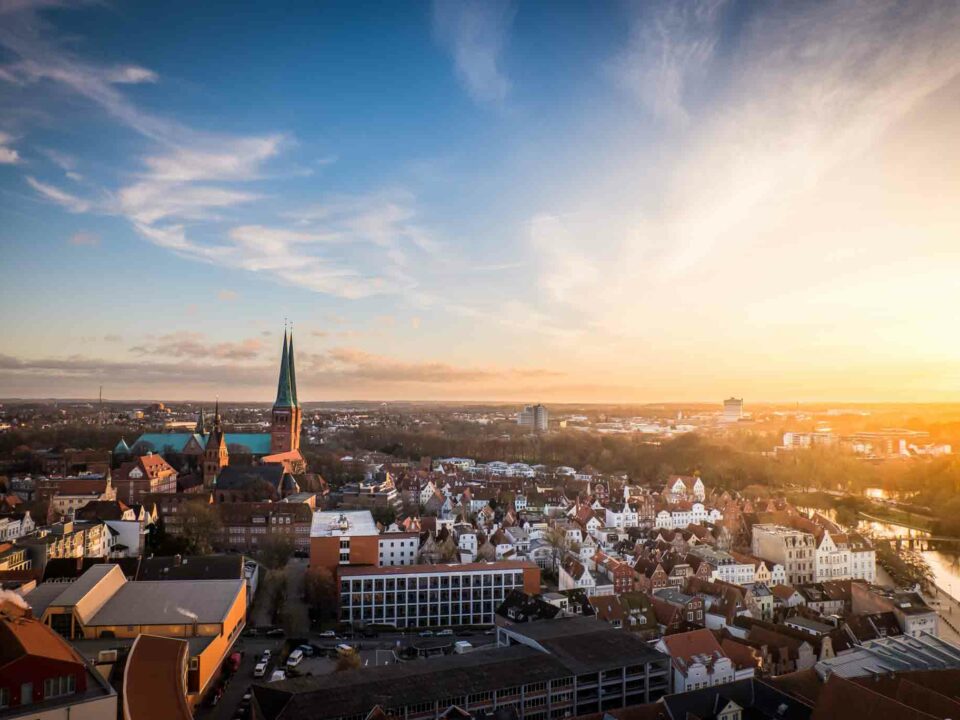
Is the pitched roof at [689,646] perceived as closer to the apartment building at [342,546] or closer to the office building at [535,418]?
the apartment building at [342,546]

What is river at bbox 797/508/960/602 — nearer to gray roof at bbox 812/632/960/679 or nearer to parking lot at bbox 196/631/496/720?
gray roof at bbox 812/632/960/679

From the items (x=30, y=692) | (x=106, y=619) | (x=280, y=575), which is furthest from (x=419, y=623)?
(x=30, y=692)

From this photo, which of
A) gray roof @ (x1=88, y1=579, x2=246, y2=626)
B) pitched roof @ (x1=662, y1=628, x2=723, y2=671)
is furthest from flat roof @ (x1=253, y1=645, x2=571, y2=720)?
gray roof @ (x1=88, y1=579, x2=246, y2=626)

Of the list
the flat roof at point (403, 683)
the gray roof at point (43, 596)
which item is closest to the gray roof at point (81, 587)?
the gray roof at point (43, 596)

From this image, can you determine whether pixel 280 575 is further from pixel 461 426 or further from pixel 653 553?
pixel 461 426

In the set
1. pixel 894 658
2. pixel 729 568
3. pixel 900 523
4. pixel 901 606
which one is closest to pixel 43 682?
pixel 894 658

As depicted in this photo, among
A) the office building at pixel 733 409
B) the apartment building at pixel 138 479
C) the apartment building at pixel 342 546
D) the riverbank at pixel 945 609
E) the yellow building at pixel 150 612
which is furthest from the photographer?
the office building at pixel 733 409
